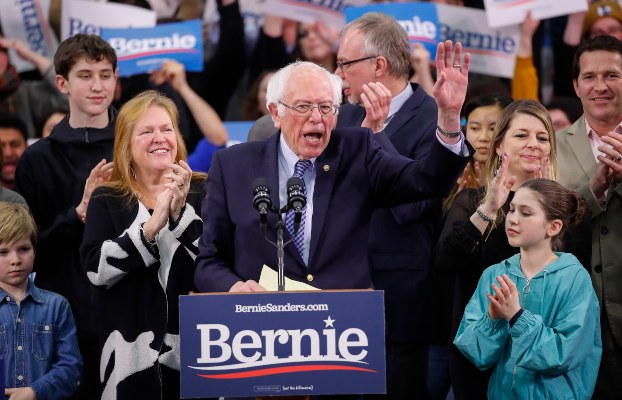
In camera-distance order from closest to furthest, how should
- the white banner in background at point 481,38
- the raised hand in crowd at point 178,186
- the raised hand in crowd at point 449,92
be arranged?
the raised hand in crowd at point 449,92 < the raised hand in crowd at point 178,186 < the white banner in background at point 481,38

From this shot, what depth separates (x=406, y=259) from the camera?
16.3 feet

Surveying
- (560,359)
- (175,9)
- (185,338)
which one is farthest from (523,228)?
(175,9)

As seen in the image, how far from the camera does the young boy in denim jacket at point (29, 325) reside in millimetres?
→ 4910

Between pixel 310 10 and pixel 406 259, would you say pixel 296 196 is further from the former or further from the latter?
pixel 310 10

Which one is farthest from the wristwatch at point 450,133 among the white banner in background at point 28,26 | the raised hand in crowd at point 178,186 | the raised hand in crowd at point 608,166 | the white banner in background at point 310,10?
the white banner in background at point 28,26

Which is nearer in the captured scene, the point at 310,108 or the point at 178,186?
the point at 310,108

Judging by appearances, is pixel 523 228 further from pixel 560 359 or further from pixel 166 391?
pixel 166 391

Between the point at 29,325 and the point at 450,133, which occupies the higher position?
the point at 450,133

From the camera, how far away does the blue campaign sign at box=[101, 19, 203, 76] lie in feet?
22.9

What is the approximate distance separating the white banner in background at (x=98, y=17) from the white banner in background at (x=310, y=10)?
0.84m

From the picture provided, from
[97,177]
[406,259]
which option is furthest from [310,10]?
[406,259]

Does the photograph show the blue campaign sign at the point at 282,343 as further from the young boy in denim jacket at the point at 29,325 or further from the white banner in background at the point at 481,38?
the white banner in background at the point at 481,38

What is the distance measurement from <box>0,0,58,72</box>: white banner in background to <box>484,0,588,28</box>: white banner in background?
3.04 meters

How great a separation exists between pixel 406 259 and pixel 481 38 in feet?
9.18
